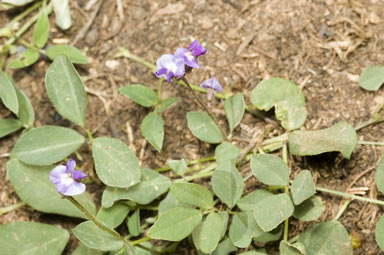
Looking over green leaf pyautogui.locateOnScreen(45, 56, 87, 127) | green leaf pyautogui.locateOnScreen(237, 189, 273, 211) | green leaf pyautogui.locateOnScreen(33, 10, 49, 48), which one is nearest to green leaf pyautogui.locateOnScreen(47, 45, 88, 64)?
green leaf pyautogui.locateOnScreen(33, 10, 49, 48)

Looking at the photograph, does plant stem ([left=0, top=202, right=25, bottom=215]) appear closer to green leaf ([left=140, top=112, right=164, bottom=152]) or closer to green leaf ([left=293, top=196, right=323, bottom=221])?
green leaf ([left=140, top=112, right=164, bottom=152])

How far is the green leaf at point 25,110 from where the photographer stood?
2365 millimetres

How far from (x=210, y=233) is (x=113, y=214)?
1.55 feet

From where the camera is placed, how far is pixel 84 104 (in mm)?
2238

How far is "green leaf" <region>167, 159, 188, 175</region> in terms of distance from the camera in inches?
87.6

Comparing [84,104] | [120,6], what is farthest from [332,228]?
[120,6]

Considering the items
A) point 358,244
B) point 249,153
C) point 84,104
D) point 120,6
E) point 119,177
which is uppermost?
point 120,6

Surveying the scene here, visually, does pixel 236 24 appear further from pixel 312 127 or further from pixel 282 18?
pixel 312 127

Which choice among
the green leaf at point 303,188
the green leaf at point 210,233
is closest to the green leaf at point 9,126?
the green leaf at point 210,233

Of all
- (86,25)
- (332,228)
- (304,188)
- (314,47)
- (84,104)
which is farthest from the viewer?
(86,25)

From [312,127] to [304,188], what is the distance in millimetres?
449

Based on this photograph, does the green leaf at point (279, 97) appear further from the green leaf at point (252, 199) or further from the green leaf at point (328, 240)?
the green leaf at point (328, 240)

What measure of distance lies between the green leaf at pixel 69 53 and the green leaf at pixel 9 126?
0.34 m

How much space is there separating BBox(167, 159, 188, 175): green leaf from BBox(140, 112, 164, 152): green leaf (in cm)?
10
